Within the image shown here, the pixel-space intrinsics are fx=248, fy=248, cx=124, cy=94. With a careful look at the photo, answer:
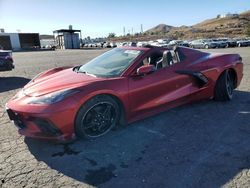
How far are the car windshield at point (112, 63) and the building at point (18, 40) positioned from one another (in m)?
52.0

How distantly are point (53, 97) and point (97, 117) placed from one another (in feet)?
2.29

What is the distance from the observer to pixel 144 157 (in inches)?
123

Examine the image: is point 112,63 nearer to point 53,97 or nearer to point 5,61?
point 53,97

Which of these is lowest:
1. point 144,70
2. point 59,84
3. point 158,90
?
point 158,90

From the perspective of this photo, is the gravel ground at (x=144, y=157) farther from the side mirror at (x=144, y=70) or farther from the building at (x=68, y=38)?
the building at (x=68, y=38)

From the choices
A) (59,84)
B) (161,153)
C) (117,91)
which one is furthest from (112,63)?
(161,153)

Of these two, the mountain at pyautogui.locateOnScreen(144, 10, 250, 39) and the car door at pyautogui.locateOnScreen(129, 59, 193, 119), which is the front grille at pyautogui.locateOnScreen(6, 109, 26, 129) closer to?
the car door at pyautogui.locateOnScreen(129, 59, 193, 119)

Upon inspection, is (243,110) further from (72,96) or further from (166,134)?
(72,96)

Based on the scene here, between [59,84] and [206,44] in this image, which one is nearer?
[59,84]

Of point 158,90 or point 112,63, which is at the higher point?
point 112,63

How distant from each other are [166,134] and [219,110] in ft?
5.22

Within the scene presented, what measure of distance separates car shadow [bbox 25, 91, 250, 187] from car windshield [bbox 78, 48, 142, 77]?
3.12ft

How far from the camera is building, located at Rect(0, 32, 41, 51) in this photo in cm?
5284

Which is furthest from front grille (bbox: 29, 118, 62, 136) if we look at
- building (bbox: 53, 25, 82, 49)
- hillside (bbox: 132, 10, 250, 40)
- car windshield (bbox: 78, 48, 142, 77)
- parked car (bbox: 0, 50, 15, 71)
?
hillside (bbox: 132, 10, 250, 40)
